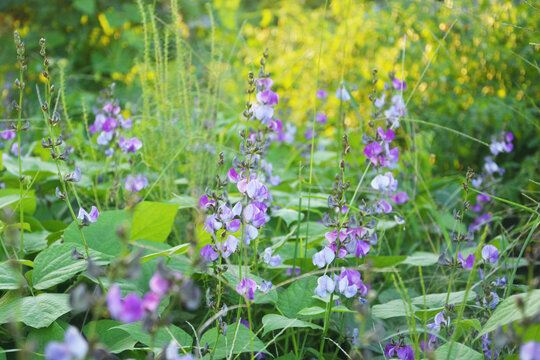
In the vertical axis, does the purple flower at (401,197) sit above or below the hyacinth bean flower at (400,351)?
above

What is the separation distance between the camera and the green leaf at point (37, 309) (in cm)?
127

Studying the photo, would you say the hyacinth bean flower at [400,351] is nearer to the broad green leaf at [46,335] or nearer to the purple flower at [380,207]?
the purple flower at [380,207]

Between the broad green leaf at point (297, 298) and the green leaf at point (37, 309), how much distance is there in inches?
22.8

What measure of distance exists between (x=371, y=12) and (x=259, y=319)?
2.64 m

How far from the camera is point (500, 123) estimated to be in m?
2.93

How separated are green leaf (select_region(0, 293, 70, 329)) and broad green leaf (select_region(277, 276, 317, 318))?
22.8 inches

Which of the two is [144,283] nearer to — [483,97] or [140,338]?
[140,338]

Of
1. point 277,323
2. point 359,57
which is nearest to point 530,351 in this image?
point 277,323

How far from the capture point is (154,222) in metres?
1.70

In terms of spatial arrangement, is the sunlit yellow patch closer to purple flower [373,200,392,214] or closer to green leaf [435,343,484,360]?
purple flower [373,200,392,214]

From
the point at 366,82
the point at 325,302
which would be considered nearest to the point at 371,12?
the point at 366,82

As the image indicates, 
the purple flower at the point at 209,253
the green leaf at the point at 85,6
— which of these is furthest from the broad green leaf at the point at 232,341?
the green leaf at the point at 85,6

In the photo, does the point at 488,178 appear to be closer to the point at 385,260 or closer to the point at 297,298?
the point at 385,260

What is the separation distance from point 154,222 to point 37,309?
0.48 meters
